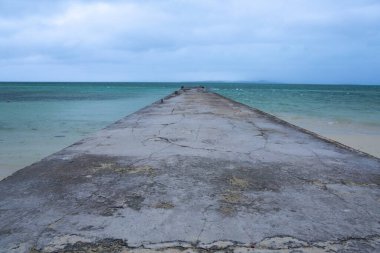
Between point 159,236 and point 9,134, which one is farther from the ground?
point 159,236

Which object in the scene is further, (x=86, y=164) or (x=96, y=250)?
(x=86, y=164)

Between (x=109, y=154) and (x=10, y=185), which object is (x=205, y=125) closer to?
(x=109, y=154)

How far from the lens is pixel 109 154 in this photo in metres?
3.13

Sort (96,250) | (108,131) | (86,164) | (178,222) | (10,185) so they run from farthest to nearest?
(108,131) → (86,164) → (10,185) → (178,222) → (96,250)

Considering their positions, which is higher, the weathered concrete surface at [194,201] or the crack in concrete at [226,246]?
the weathered concrete surface at [194,201]

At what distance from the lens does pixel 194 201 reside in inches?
76.3

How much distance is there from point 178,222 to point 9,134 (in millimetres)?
8908

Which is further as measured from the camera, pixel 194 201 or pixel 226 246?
pixel 194 201

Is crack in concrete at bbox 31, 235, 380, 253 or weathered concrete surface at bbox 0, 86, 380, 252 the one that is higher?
weathered concrete surface at bbox 0, 86, 380, 252

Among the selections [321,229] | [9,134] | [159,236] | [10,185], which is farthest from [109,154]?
[9,134]

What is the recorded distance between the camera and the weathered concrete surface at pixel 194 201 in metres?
1.49

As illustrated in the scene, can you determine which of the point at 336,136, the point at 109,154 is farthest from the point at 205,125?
the point at 336,136

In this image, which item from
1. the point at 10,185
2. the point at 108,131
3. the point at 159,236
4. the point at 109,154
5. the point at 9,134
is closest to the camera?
the point at 159,236

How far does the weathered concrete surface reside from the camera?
58.7 inches
